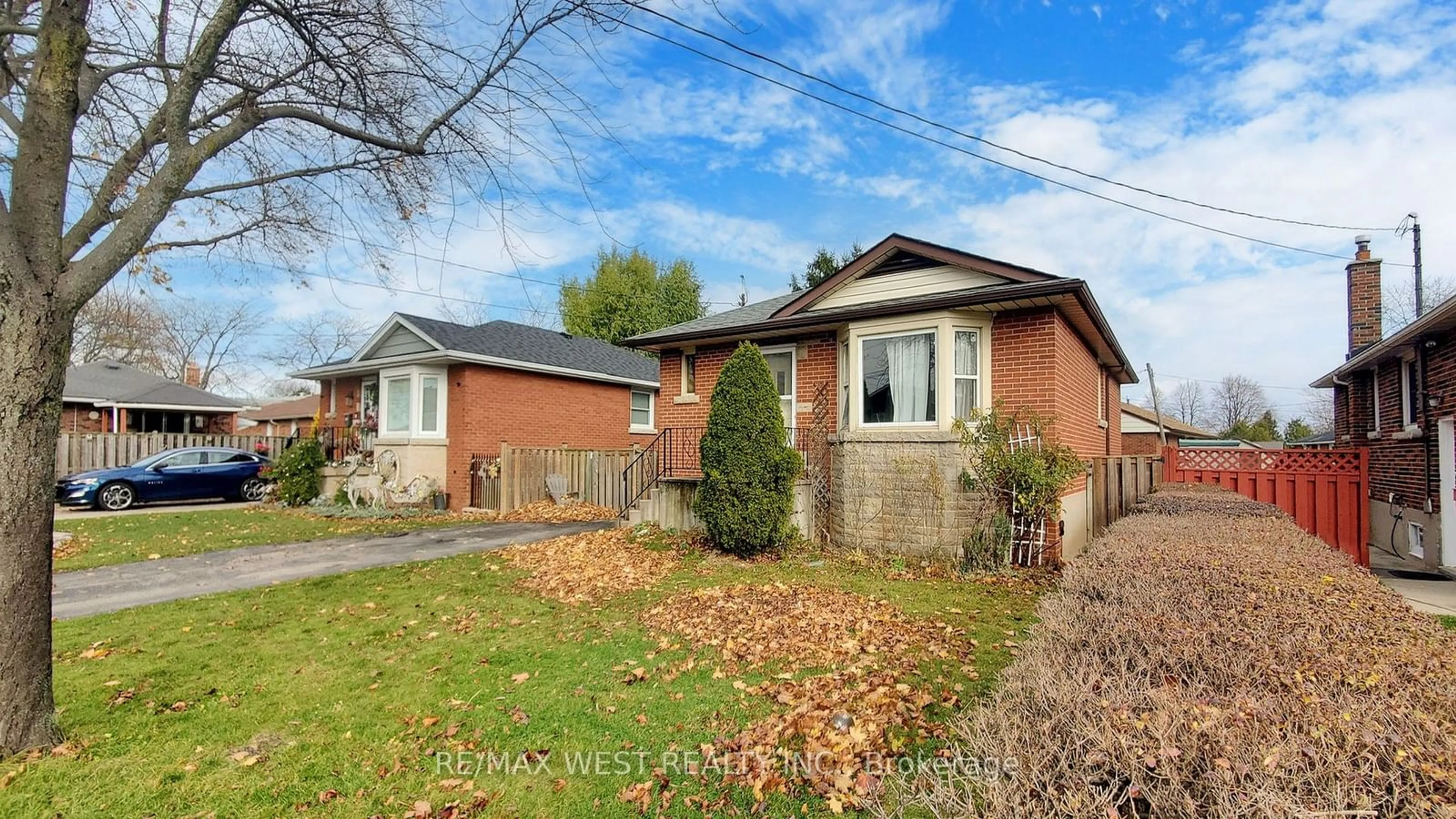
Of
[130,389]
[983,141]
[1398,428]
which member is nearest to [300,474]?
[130,389]

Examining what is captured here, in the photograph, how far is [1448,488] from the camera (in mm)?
9352

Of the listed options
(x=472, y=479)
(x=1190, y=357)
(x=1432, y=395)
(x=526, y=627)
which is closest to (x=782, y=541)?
(x=526, y=627)

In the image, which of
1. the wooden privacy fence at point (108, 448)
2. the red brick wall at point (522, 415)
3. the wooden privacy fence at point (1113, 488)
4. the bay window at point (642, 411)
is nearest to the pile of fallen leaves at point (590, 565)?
the red brick wall at point (522, 415)

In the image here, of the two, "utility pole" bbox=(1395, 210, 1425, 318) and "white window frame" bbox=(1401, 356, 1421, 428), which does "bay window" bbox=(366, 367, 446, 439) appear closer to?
"white window frame" bbox=(1401, 356, 1421, 428)

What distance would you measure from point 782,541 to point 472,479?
9.34 metres

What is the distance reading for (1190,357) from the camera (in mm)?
47594

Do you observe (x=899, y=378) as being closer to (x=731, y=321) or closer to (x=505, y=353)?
(x=731, y=321)

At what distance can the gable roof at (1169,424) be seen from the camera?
3438 cm

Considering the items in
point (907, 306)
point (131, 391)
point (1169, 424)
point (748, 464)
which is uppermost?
point (907, 306)

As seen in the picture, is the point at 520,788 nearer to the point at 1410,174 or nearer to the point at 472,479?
the point at 472,479

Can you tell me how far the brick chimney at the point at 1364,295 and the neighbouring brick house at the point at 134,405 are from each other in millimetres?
38709

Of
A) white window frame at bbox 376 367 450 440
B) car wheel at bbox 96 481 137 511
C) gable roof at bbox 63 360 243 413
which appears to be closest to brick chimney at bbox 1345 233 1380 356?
white window frame at bbox 376 367 450 440

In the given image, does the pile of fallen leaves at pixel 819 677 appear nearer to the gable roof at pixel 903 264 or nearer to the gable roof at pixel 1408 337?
the gable roof at pixel 903 264

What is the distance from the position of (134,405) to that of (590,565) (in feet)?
86.3
